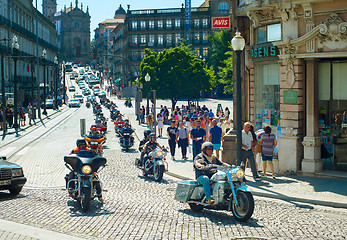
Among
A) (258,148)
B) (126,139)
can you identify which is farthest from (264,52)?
(126,139)

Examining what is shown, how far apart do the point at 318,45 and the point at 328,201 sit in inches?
203

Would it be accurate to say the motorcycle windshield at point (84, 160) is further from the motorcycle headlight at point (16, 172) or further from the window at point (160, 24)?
the window at point (160, 24)

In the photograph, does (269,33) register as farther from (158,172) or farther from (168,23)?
(168,23)

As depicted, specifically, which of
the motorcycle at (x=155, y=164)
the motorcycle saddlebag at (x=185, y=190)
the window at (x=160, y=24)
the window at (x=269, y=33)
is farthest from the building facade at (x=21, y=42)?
the motorcycle saddlebag at (x=185, y=190)

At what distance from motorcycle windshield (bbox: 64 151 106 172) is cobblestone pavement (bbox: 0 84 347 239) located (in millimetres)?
905

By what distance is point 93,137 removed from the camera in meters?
19.1

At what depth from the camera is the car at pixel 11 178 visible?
13.2 m

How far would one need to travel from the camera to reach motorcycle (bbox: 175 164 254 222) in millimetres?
10094

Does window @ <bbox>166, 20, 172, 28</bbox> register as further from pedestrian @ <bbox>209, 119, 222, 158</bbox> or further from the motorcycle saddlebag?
the motorcycle saddlebag

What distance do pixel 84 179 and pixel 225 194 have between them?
3224 mm

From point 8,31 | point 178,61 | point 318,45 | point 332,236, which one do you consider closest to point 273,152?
point 318,45

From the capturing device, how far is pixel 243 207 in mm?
10086

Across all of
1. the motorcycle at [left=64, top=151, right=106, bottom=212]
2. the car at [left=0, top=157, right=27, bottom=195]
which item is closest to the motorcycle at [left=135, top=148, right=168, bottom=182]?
the motorcycle at [left=64, top=151, right=106, bottom=212]

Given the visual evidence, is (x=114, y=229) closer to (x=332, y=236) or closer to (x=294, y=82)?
(x=332, y=236)
